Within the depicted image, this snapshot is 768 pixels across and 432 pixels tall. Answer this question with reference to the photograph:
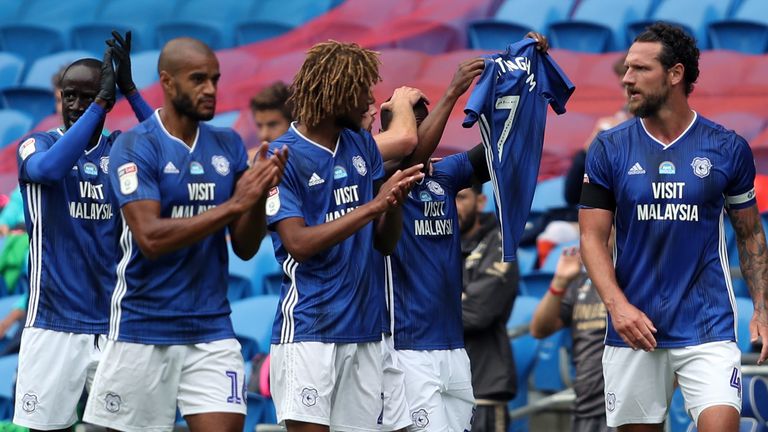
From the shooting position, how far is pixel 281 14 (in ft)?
47.3

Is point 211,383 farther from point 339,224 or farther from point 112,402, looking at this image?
point 339,224

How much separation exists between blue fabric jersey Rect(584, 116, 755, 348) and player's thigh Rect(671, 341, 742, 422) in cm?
4

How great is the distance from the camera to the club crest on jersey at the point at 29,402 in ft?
20.0

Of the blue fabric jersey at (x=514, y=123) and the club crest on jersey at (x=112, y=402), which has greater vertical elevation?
the blue fabric jersey at (x=514, y=123)

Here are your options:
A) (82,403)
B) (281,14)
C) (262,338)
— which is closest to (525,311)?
(262,338)

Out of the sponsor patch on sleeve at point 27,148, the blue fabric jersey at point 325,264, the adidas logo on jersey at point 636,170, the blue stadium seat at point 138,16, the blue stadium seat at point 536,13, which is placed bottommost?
the blue fabric jersey at point 325,264

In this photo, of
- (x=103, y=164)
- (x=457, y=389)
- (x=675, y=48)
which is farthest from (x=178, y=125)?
(x=675, y=48)

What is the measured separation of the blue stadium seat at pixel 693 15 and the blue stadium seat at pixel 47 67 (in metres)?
5.87

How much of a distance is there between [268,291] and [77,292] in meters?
3.86

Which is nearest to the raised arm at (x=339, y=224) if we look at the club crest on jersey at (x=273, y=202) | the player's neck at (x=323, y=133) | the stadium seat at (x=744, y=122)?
the club crest on jersey at (x=273, y=202)

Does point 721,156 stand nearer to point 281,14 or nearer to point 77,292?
point 77,292

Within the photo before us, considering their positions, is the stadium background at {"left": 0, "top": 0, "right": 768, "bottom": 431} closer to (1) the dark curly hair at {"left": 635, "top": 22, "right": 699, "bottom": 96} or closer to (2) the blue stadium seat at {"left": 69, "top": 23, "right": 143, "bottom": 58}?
(2) the blue stadium seat at {"left": 69, "top": 23, "right": 143, "bottom": 58}

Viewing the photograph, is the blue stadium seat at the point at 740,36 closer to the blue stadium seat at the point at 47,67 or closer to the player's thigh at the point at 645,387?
the player's thigh at the point at 645,387

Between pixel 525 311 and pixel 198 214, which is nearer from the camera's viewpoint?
pixel 198 214
